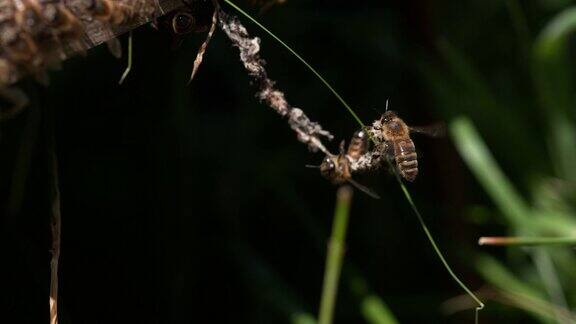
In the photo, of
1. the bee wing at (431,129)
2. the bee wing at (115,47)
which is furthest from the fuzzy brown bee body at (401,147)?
the bee wing at (115,47)

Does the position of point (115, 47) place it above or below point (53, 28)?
above

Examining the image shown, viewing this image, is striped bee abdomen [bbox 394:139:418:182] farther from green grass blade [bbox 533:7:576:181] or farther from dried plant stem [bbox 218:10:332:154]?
green grass blade [bbox 533:7:576:181]

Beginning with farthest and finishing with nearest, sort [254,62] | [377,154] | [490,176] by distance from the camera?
1. [490,176]
2. [377,154]
3. [254,62]

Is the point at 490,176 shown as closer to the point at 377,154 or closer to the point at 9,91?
the point at 377,154

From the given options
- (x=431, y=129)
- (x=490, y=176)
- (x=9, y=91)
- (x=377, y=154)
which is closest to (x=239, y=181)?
(x=490, y=176)

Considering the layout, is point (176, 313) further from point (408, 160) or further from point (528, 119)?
point (528, 119)

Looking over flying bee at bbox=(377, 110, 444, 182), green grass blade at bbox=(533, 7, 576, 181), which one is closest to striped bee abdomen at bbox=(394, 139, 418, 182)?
flying bee at bbox=(377, 110, 444, 182)
